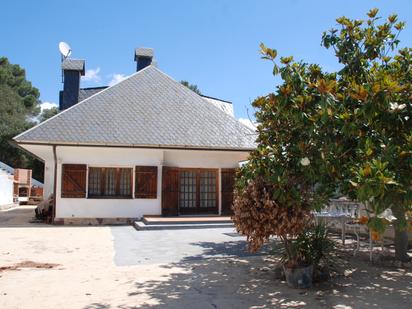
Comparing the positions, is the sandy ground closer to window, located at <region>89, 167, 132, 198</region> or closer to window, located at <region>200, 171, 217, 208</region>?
window, located at <region>89, 167, 132, 198</region>

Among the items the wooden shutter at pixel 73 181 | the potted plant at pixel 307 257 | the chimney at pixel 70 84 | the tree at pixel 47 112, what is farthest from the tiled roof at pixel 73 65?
the tree at pixel 47 112

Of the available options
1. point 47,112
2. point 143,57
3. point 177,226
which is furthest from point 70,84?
point 47,112

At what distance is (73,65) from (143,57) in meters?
3.83

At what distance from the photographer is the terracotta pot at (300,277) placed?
18.5 ft

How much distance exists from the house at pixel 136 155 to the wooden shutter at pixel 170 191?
0.12ft

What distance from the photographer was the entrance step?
12773 millimetres

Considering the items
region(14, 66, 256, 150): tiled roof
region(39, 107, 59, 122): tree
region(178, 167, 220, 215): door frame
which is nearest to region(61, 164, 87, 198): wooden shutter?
region(14, 66, 256, 150): tiled roof

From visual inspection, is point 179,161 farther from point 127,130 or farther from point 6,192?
point 6,192

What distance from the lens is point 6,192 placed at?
25.4m

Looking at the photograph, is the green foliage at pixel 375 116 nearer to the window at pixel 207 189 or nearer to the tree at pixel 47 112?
the window at pixel 207 189

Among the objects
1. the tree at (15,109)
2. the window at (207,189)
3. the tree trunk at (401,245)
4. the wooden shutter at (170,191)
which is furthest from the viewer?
the tree at (15,109)

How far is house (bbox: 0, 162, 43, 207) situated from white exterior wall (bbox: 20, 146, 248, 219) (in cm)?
1149

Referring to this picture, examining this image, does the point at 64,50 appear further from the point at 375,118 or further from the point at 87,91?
the point at 375,118

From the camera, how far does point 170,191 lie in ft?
48.8
